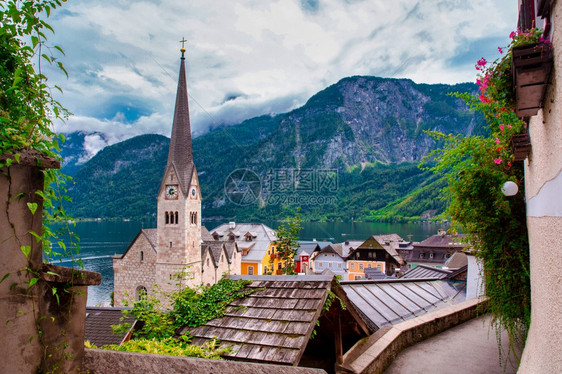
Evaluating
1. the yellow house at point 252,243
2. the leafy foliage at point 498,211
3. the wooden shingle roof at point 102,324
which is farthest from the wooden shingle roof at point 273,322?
the yellow house at point 252,243

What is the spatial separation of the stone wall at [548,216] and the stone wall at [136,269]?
28.5m

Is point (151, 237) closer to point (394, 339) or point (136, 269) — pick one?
point (136, 269)

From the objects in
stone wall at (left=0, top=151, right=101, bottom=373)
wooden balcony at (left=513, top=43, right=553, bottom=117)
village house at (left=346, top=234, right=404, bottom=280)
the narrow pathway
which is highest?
wooden balcony at (left=513, top=43, right=553, bottom=117)

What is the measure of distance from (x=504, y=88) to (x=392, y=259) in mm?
47281

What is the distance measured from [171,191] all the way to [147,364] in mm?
26760

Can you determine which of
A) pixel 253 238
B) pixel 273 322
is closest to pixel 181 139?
pixel 253 238

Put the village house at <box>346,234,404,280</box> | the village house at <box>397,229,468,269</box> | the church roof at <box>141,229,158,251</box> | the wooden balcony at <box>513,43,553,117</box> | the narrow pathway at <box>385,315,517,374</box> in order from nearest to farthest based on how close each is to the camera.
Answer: the wooden balcony at <box>513,43,553,117</box>
the narrow pathway at <box>385,315,517,374</box>
the church roof at <box>141,229,158,251</box>
the village house at <box>397,229,468,269</box>
the village house at <box>346,234,404,280</box>

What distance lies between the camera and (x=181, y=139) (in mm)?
28047

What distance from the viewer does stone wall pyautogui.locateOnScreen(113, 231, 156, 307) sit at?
28500 mm

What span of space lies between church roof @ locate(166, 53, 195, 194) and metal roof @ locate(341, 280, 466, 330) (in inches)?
827

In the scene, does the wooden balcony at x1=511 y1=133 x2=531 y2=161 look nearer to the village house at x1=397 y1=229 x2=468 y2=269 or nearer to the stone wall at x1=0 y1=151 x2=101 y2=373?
the stone wall at x1=0 y1=151 x2=101 y2=373

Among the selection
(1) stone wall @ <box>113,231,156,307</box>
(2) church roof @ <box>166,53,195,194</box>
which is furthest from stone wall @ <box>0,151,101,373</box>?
(1) stone wall @ <box>113,231,156,307</box>

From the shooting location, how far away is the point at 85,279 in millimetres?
2123

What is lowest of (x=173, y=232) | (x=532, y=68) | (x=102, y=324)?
(x=102, y=324)
